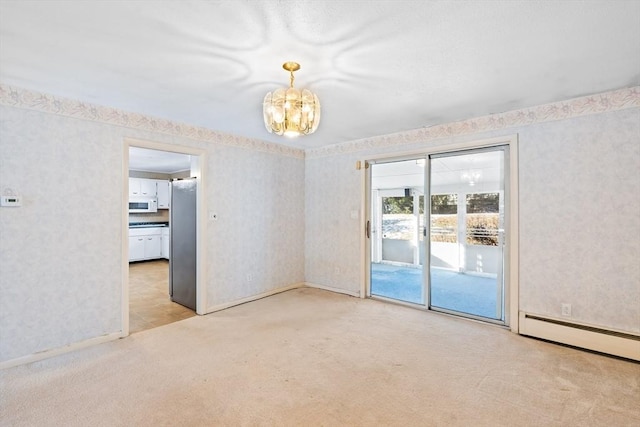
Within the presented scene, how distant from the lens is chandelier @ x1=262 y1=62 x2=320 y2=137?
6.77 ft

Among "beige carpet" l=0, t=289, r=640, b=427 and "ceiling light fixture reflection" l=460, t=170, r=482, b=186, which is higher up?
"ceiling light fixture reflection" l=460, t=170, r=482, b=186

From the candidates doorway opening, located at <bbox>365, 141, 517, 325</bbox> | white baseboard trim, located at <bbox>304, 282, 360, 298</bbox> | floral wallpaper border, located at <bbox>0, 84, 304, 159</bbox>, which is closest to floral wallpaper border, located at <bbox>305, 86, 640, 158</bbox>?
doorway opening, located at <bbox>365, 141, 517, 325</bbox>

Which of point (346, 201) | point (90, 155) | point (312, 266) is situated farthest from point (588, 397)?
point (90, 155)

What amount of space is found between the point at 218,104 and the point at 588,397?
385 cm

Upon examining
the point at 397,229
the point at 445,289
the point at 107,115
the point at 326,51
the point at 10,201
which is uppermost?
the point at 326,51

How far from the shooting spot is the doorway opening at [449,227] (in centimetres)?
360

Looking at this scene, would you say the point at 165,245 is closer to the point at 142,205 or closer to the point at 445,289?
the point at 142,205

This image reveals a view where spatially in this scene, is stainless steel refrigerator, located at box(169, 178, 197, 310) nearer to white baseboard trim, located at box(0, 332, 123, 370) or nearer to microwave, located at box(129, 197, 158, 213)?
white baseboard trim, located at box(0, 332, 123, 370)

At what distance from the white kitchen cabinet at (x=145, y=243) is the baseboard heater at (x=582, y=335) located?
25.5 feet

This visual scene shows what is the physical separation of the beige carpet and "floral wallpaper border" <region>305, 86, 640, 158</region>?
226 centimetres

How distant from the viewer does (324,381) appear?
2311 millimetres

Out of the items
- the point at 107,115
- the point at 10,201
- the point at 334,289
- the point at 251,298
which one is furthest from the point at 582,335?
the point at 10,201

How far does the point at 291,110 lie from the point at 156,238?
23.3 feet

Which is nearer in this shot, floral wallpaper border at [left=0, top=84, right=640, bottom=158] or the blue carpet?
floral wallpaper border at [left=0, top=84, right=640, bottom=158]
